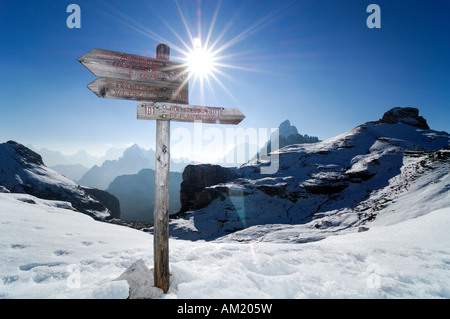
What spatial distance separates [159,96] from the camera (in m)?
3.71

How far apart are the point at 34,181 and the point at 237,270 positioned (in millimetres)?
101590

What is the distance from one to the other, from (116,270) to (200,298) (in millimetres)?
2293

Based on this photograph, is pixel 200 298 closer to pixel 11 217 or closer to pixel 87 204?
pixel 11 217

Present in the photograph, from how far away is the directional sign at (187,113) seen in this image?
136 inches

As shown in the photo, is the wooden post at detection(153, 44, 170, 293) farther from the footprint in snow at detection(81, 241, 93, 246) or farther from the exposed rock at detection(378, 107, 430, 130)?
the exposed rock at detection(378, 107, 430, 130)

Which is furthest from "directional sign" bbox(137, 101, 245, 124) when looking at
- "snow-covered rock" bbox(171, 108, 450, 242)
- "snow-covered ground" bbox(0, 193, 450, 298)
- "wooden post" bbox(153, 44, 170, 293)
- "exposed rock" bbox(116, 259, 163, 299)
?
"snow-covered rock" bbox(171, 108, 450, 242)

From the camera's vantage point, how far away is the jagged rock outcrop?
226 feet

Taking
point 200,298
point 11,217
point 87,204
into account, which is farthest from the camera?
point 87,204

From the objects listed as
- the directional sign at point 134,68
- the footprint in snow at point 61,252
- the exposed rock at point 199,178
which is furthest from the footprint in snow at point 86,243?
the exposed rock at point 199,178

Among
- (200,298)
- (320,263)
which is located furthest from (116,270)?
(320,263)

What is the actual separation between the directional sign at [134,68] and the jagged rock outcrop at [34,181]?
263 ft

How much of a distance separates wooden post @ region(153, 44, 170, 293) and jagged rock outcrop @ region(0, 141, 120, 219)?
80407 millimetres

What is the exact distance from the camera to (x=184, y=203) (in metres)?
79.3

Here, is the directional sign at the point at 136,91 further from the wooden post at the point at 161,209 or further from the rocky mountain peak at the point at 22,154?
the rocky mountain peak at the point at 22,154
